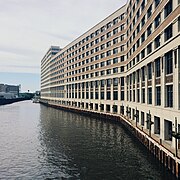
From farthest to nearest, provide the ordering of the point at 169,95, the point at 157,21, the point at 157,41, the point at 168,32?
the point at 157,21 → the point at 157,41 → the point at 168,32 → the point at 169,95

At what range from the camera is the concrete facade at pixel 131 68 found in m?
35.6

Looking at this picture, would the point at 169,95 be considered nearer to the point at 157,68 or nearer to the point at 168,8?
the point at 157,68

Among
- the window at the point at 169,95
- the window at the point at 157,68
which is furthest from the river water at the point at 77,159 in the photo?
the window at the point at 157,68

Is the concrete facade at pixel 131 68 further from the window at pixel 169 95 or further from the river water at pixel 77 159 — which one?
the river water at pixel 77 159

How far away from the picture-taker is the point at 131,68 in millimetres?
69812

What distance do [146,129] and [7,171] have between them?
28087 mm

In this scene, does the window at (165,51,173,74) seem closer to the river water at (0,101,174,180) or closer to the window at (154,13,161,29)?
the window at (154,13,161,29)

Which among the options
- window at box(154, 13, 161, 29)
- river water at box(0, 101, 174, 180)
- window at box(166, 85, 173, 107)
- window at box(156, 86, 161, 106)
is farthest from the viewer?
window at box(154, 13, 161, 29)

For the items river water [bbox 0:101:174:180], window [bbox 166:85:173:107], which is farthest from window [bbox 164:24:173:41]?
river water [bbox 0:101:174:180]

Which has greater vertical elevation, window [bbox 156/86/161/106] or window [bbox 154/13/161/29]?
window [bbox 154/13/161/29]

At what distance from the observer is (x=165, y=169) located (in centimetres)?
2853

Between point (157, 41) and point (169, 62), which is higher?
point (157, 41)

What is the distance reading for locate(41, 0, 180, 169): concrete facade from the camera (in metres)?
35.6

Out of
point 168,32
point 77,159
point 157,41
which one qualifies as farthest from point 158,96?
point 77,159
